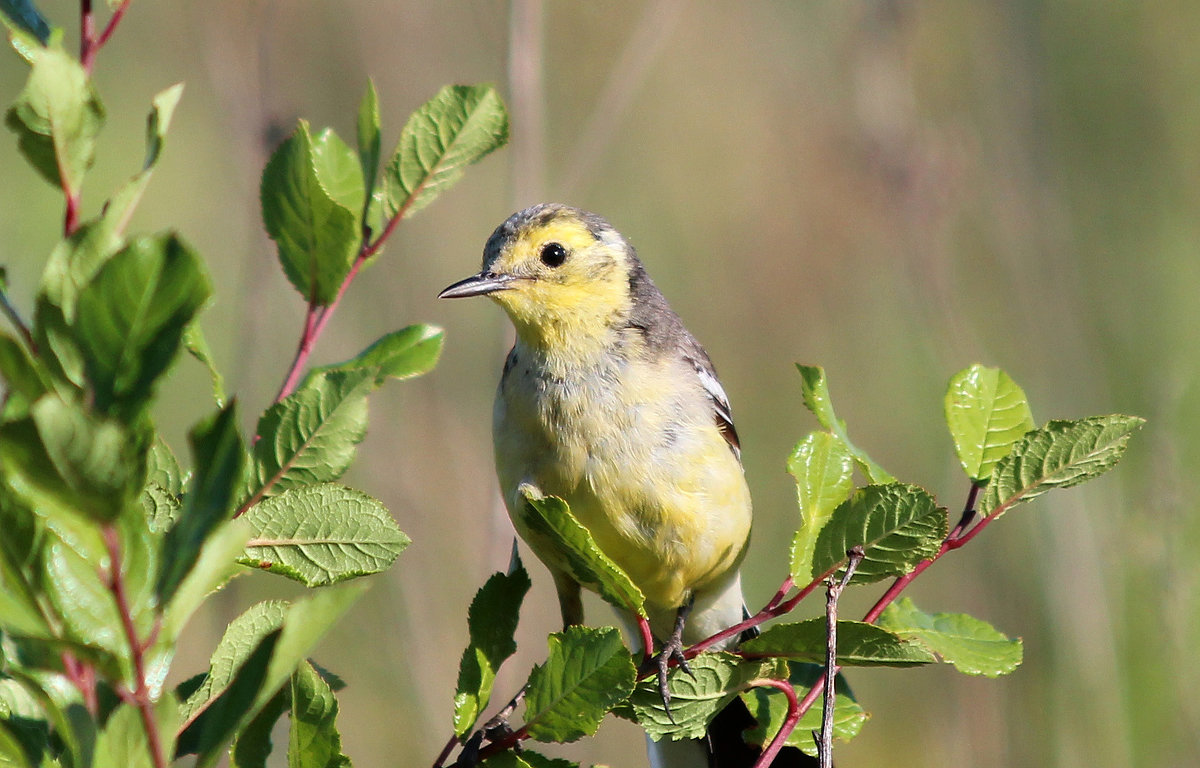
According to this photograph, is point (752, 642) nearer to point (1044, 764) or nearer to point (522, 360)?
point (522, 360)

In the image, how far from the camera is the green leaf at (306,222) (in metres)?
1.79

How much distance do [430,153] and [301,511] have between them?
68cm

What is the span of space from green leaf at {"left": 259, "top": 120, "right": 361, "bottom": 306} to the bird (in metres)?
1.11

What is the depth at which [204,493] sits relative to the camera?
103cm

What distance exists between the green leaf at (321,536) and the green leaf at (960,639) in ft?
3.36

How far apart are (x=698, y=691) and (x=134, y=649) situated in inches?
51.1

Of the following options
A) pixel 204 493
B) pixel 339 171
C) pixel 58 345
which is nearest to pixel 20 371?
pixel 58 345

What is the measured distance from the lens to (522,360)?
3434mm

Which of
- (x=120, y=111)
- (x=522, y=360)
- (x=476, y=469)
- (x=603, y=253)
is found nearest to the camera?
(x=522, y=360)

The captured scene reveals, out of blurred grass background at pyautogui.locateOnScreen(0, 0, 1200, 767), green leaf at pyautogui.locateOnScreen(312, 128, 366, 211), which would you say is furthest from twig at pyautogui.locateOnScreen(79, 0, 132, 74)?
blurred grass background at pyautogui.locateOnScreen(0, 0, 1200, 767)

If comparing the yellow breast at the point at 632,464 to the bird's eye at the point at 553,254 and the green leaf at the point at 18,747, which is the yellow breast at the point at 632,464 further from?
the green leaf at the point at 18,747

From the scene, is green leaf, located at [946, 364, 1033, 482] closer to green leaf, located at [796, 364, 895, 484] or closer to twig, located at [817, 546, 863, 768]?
green leaf, located at [796, 364, 895, 484]

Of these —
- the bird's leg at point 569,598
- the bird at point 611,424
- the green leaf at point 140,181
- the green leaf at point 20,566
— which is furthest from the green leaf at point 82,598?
the bird's leg at point 569,598

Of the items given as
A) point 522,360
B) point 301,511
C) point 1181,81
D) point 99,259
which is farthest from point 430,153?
point 1181,81
